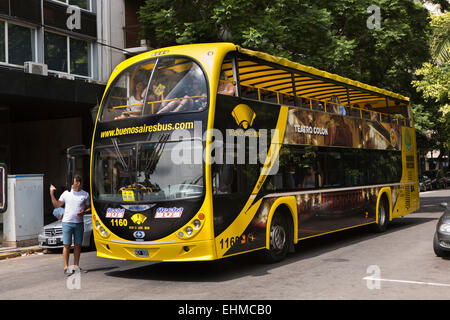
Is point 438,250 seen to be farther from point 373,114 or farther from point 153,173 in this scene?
point 373,114

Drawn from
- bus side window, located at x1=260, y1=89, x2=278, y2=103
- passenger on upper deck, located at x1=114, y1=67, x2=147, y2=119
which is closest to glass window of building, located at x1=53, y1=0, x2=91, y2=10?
passenger on upper deck, located at x1=114, y1=67, x2=147, y2=119

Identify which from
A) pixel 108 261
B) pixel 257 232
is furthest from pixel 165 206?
pixel 108 261

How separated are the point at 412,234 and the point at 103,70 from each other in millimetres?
14463

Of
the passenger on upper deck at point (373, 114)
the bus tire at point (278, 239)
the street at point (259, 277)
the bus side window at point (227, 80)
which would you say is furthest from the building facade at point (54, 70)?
the bus tire at point (278, 239)

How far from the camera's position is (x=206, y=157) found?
27.8ft

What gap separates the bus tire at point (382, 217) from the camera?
15305 mm

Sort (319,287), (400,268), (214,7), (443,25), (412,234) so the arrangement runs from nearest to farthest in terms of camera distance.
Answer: (319,287) → (400,268) → (412,234) → (214,7) → (443,25)

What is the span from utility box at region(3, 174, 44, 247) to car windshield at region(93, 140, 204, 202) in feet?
21.6

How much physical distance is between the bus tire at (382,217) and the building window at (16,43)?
44.3 feet

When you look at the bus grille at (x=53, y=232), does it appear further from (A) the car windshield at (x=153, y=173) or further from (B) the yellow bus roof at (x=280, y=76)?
(B) the yellow bus roof at (x=280, y=76)

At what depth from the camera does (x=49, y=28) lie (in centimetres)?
2042

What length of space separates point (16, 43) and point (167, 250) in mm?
13907

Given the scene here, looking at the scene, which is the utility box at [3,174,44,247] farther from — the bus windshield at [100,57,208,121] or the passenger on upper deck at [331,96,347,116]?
the passenger on upper deck at [331,96,347,116]

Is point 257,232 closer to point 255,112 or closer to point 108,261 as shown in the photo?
point 255,112
